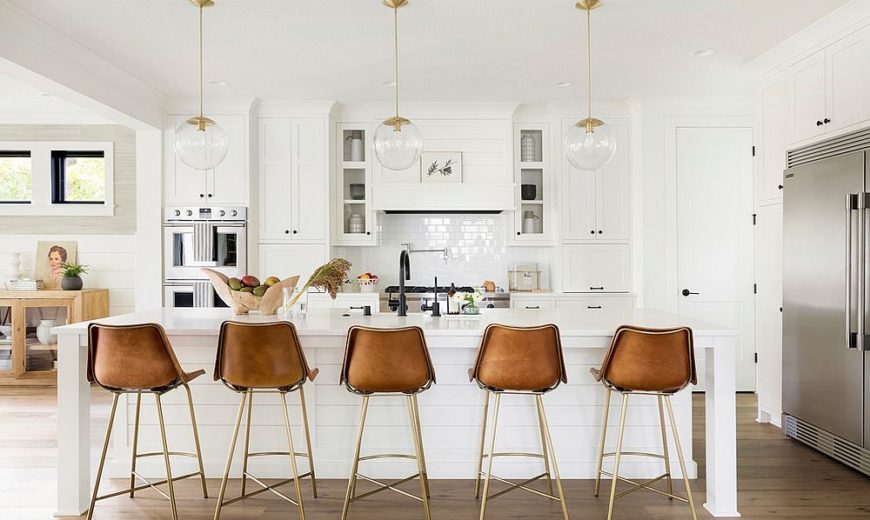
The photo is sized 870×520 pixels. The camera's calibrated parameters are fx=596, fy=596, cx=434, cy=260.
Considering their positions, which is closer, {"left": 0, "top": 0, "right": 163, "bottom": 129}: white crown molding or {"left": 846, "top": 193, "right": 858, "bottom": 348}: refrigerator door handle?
{"left": 846, "top": 193, "right": 858, "bottom": 348}: refrigerator door handle

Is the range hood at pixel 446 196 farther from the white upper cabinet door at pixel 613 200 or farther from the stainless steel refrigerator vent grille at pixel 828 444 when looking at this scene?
the stainless steel refrigerator vent grille at pixel 828 444

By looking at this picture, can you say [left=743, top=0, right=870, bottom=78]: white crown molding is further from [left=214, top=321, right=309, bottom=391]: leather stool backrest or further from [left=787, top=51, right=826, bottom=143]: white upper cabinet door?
[left=214, top=321, right=309, bottom=391]: leather stool backrest

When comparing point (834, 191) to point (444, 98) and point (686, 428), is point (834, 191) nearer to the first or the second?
→ point (686, 428)

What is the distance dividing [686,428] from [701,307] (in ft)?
8.23

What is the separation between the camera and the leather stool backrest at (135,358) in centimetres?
266

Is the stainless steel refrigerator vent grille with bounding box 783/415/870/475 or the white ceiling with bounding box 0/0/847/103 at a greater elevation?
the white ceiling with bounding box 0/0/847/103

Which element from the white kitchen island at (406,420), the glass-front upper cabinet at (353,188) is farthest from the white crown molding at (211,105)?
the white kitchen island at (406,420)

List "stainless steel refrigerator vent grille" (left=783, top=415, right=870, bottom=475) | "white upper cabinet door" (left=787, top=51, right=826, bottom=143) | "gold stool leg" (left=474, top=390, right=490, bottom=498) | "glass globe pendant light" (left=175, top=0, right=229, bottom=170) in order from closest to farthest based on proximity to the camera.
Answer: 1. "gold stool leg" (left=474, top=390, right=490, bottom=498)
2. "glass globe pendant light" (left=175, top=0, right=229, bottom=170)
3. "stainless steel refrigerator vent grille" (left=783, top=415, right=870, bottom=475)
4. "white upper cabinet door" (left=787, top=51, right=826, bottom=143)

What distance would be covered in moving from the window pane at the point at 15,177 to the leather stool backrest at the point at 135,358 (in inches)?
172

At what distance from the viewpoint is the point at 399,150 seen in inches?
129

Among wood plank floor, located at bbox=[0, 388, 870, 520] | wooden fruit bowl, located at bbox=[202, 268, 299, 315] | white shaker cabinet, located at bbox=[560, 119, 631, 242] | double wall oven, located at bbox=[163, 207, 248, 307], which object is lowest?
wood plank floor, located at bbox=[0, 388, 870, 520]

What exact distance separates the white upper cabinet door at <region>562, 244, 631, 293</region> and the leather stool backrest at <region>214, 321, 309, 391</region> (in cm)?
352

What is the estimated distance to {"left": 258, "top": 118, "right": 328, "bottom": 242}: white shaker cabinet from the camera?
5582 mm

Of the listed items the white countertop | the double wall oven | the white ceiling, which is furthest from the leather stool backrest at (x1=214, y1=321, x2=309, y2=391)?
the double wall oven
